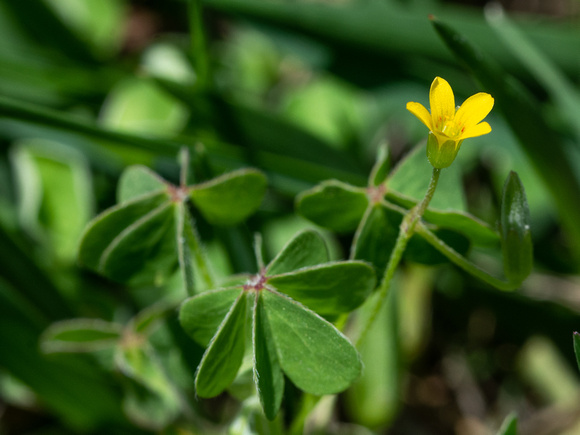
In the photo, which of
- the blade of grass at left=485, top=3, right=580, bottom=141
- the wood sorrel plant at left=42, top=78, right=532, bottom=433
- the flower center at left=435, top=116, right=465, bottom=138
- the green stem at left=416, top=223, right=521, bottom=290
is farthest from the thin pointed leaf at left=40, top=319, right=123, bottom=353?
the blade of grass at left=485, top=3, right=580, bottom=141

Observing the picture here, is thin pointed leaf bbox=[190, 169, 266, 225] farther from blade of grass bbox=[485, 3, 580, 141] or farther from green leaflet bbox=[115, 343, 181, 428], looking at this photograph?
blade of grass bbox=[485, 3, 580, 141]

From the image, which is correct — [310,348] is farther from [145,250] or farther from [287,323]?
[145,250]

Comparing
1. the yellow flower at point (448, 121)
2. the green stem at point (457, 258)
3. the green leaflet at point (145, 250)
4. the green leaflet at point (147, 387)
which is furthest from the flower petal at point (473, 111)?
the green leaflet at point (147, 387)

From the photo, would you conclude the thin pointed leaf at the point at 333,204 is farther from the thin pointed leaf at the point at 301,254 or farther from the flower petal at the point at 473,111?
the flower petal at the point at 473,111

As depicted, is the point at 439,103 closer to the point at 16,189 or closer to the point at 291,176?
the point at 291,176

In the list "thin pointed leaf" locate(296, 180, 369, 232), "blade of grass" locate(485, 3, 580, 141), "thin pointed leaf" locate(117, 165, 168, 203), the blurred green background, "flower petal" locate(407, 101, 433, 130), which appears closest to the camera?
"flower petal" locate(407, 101, 433, 130)

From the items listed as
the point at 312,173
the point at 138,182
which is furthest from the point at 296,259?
the point at 312,173

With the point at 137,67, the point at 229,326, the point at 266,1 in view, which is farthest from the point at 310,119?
the point at 229,326
